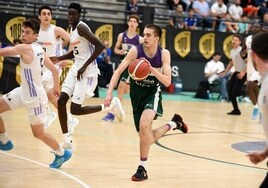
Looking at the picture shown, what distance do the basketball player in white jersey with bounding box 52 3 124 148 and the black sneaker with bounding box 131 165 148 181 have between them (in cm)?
182

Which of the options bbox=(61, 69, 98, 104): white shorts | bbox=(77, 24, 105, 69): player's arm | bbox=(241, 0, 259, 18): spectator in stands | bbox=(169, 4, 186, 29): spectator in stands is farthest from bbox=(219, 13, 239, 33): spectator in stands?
bbox=(77, 24, 105, 69): player's arm

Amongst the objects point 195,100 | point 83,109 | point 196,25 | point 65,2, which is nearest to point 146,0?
point 196,25

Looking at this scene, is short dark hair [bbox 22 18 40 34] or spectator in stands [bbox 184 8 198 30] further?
spectator in stands [bbox 184 8 198 30]

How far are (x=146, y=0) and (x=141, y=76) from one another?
16681mm

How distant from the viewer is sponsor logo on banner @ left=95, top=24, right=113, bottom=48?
20.8m

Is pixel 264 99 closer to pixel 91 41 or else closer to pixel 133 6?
pixel 91 41

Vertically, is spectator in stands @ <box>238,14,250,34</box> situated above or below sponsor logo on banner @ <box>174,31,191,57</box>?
above

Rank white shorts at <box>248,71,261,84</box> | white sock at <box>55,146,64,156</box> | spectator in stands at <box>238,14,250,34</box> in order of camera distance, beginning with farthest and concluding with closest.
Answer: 1. spectator in stands at <box>238,14,250,34</box>
2. white shorts at <box>248,71,261,84</box>
3. white sock at <box>55,146,64,156</box>

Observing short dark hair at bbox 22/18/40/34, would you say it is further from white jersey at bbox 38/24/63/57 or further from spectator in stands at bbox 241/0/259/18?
spectator in stands at bbox 241/0/259/18

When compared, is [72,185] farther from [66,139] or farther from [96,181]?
[66,139]

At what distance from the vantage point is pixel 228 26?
2395 centimetres

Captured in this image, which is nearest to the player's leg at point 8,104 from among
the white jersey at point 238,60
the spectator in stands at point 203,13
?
the white jersey at point 238,60

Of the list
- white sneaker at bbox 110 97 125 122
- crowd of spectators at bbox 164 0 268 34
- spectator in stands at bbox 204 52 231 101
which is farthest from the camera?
crowd of spectators at bbox 164 0 268 34

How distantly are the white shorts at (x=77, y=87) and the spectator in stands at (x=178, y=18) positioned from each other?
44.3 ft
